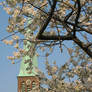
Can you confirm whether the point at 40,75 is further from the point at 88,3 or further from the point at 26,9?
the point at 88,3

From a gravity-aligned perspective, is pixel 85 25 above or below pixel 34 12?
below

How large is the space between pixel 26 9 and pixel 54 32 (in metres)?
1.19

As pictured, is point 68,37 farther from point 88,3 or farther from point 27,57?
point 27,57

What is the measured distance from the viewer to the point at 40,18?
17.9ft

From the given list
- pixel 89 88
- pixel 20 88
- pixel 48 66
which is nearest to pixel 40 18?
pixel 89 88

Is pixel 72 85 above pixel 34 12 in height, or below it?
below

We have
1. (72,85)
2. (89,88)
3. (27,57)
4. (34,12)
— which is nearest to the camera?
(34,12)

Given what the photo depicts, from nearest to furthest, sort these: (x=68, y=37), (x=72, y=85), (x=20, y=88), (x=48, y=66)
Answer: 1. (x=68, y=37)
2. (x=72, y=85)
3. (x=48, y=66)
4. (x=20, y=88)

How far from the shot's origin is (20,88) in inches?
2009

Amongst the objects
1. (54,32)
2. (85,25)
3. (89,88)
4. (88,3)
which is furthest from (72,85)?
(88,3)

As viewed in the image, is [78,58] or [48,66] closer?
[78,58]

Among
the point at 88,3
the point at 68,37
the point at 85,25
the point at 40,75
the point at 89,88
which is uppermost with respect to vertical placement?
the point at 88,3

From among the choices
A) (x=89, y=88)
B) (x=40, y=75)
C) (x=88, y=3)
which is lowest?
(x=89, y=88)

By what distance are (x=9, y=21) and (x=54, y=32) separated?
185 centimetres
